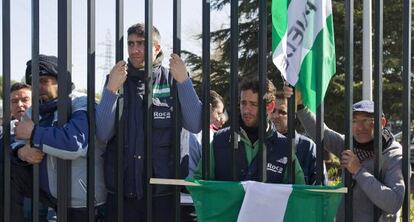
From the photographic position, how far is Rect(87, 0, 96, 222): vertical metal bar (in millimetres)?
2707

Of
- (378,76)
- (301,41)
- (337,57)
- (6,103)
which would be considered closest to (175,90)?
(301,41)

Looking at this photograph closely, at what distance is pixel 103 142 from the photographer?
2877 millimetres

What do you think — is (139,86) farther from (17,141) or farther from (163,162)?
(17,141)

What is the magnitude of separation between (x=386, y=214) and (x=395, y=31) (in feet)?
41.6

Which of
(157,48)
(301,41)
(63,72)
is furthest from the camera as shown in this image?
(157,48)

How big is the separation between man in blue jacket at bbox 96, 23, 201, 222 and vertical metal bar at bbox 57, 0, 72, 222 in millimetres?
174

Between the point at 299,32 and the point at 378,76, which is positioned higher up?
the point at 299,32

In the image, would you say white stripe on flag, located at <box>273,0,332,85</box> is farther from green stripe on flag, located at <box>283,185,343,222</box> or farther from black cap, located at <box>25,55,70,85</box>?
black cap, located at <box>25,55,70,85</box>

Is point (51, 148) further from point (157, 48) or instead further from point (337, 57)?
point (337, 57)

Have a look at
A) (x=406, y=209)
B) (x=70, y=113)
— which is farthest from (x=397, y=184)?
(x=70, y=113)

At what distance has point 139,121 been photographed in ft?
9.36

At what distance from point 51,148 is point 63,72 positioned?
0.38 meters

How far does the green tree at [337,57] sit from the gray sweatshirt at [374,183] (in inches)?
374

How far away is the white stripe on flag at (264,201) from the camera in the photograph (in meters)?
2.65
